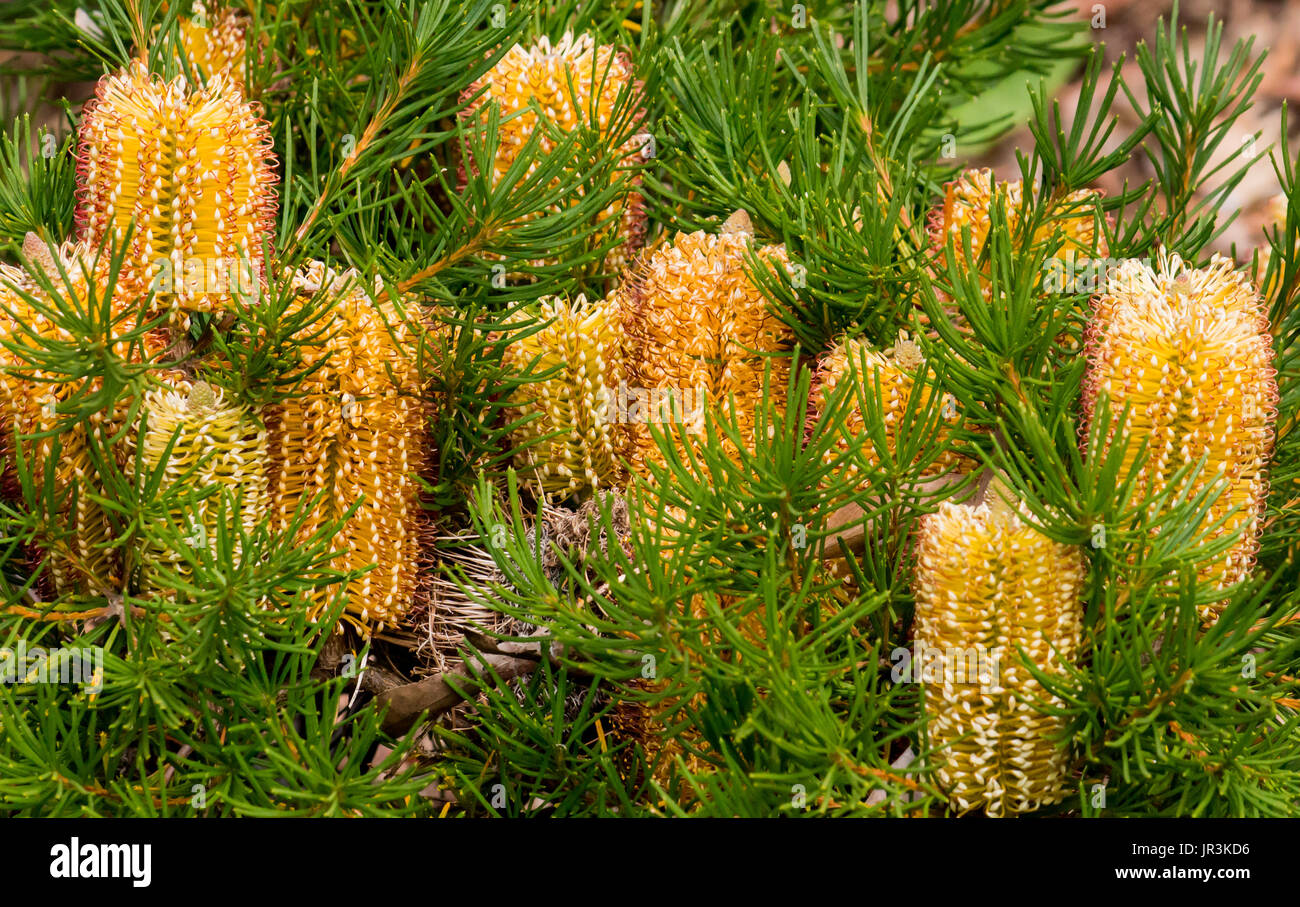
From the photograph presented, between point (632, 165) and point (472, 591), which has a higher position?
point (632, 165)

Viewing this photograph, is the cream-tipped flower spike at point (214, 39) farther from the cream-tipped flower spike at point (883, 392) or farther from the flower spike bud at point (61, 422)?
the cream-tipped flower spike at point (883, 392)

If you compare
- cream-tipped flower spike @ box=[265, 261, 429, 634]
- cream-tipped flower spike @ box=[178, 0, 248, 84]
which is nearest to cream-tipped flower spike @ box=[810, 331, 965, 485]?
cream-tipped flower spike @ box=[265, 261, 429, 634]

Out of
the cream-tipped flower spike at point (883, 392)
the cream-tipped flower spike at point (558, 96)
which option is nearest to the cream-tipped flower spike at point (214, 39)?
the cream-tipped flower spike at point (558, 96)

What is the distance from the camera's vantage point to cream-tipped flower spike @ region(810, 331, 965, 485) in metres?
0.35

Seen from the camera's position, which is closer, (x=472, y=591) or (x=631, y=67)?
(x=472, y=591)

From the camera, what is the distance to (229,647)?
347 millimetres

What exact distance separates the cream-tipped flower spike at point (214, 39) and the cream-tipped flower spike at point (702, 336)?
20 centimetres

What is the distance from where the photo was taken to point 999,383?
0.35m

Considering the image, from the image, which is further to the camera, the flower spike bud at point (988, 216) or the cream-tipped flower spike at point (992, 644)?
the flower spike bud at point (988, 216)

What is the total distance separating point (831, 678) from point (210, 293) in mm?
218

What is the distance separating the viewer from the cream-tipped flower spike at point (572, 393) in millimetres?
408
